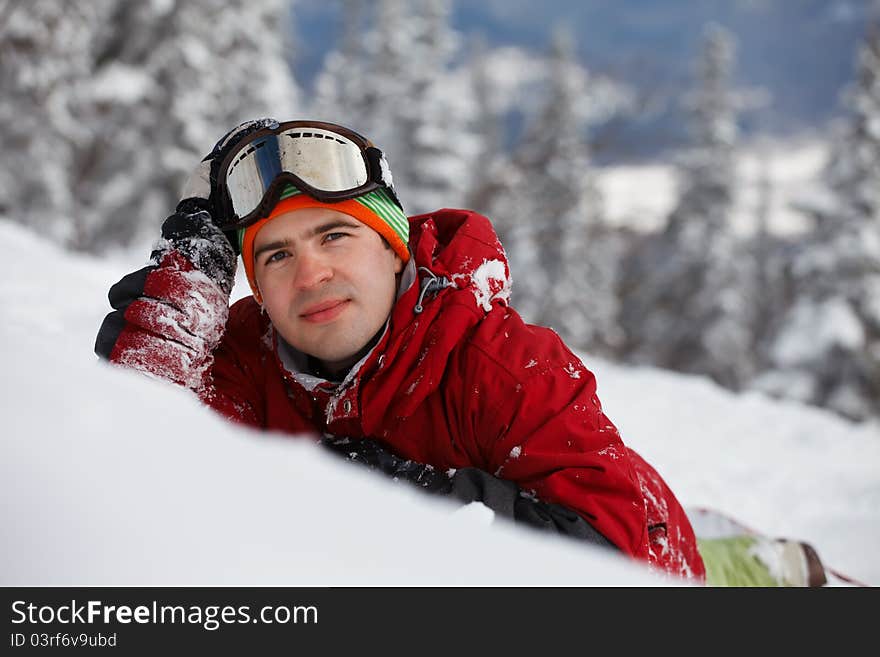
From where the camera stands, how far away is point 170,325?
242cm

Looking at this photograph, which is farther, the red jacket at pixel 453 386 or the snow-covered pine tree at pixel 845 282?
the snow-covered pine tree at pixel 845 282

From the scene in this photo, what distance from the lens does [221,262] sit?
2668mm

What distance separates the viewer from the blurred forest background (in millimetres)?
14914

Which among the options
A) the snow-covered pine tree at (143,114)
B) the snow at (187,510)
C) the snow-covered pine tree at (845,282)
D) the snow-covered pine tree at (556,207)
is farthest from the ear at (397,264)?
the snow-covered pine tree at (556,207)

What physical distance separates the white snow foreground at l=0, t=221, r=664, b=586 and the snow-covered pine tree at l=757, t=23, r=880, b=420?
15610 millimetres

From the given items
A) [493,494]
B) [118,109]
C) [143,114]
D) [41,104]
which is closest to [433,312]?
[493,494]

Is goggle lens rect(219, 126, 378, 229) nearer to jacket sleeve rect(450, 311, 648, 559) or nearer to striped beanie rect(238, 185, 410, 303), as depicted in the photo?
striped beanie rect(238, 185, 410, 303)

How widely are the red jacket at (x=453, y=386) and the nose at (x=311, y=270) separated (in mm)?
277

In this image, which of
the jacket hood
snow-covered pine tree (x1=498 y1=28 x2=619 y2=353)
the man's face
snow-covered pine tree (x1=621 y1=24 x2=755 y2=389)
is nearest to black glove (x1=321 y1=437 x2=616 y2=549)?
the jacket hood

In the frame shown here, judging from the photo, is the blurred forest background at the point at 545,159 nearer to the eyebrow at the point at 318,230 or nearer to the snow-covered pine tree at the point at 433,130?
the snow-covered pine tree at the point at 433,130

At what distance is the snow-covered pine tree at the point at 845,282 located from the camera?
14.6m

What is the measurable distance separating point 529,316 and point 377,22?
10.7m

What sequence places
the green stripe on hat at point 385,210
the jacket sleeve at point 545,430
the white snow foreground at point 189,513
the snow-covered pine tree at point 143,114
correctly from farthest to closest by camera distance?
the snow-covered pine tree at point 143,114, the green stripe on hat at point 385,210, the jacket sleeve at point 545,430, the white snow foreground at point 189,513
